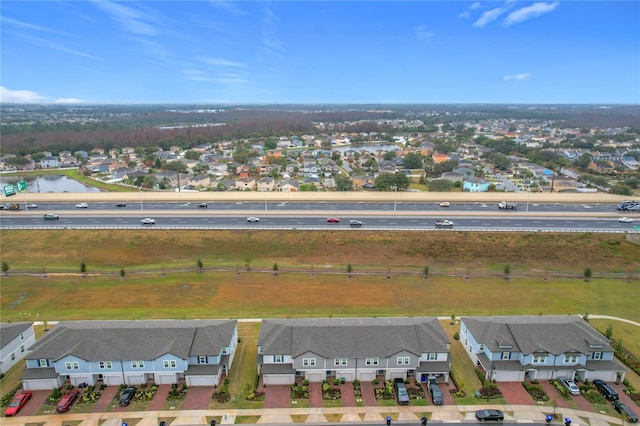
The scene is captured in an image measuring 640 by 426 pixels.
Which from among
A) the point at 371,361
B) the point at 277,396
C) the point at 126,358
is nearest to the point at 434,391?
the point at 371,361

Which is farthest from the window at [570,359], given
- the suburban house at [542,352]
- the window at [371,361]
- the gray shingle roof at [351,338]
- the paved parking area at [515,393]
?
the window at [371,361]

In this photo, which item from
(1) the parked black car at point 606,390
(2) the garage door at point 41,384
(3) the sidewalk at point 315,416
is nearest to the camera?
(3) the sidewalk at point 315,416

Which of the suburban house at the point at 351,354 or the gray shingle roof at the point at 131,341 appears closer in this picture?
the gray shingle roof at the point at 131,341

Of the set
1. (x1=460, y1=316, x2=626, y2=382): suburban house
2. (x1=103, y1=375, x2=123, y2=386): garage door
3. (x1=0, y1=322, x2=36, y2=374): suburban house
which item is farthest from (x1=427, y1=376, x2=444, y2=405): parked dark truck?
(x1=0, y1=322, x2=36, y2=374): suburban house

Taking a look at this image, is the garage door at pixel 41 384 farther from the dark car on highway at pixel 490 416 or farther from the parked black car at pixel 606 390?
the parked black car at pixel 606 390

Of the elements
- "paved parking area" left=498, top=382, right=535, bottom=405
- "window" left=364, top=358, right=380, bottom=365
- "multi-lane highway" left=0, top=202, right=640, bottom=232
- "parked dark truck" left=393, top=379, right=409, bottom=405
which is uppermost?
"multi-lane highway" left=0, top=202, right=640, bottom=232

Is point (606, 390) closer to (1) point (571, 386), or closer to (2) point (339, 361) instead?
(1) point (571, 386)

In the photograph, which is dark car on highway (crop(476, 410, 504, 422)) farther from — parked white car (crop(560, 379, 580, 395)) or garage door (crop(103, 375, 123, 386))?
garage door (crop(103, 375, 123, 386))

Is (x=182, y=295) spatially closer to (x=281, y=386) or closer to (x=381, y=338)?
(x=281, y=386)
